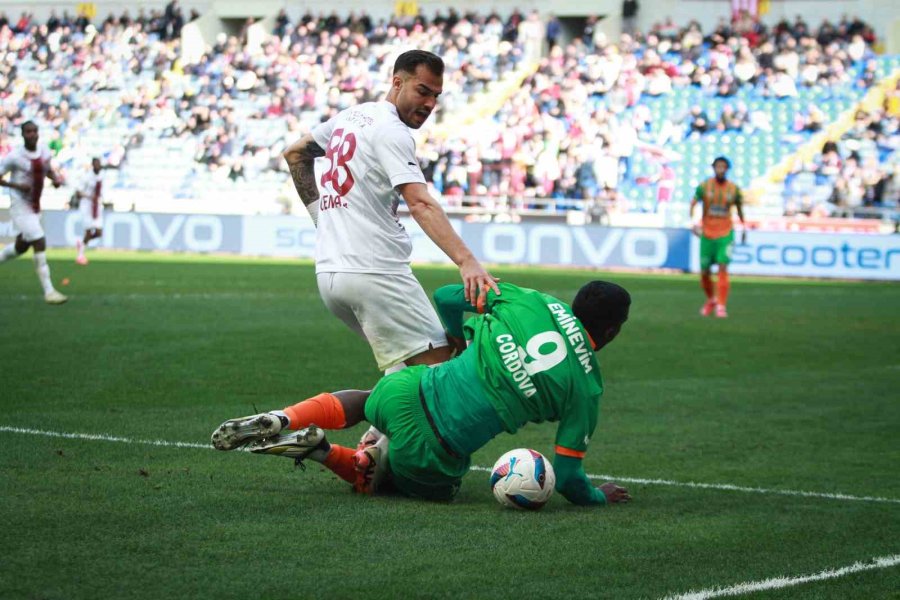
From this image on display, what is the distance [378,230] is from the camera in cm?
639

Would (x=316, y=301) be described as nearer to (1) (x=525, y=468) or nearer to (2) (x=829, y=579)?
(1) (x=525, y=468)

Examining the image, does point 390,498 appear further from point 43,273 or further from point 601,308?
point 43,273

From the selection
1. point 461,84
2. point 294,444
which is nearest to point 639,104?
point 461,84

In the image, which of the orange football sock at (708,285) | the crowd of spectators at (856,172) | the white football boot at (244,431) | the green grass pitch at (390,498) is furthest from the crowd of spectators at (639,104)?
the white football boot at (244,431)

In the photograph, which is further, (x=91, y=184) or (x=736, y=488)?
(x=91, y=184)

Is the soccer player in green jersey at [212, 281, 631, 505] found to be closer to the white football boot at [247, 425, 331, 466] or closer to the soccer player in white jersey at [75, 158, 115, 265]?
the white football boot at [247, 425, 331, 466]

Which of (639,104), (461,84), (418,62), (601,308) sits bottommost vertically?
(601,308)

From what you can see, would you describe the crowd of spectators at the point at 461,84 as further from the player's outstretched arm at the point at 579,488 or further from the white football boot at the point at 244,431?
the white football boot at the point at 244,431

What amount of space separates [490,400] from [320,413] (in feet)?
2.90

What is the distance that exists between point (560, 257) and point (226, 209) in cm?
1004

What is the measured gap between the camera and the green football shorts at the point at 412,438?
595 cm

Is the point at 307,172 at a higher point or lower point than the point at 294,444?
higher

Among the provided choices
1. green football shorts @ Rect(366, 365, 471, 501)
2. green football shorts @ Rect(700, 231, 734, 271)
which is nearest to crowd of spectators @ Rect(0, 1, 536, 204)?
green football shorts @ Rect(700, 231, 734, 271)

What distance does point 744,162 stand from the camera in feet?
113
